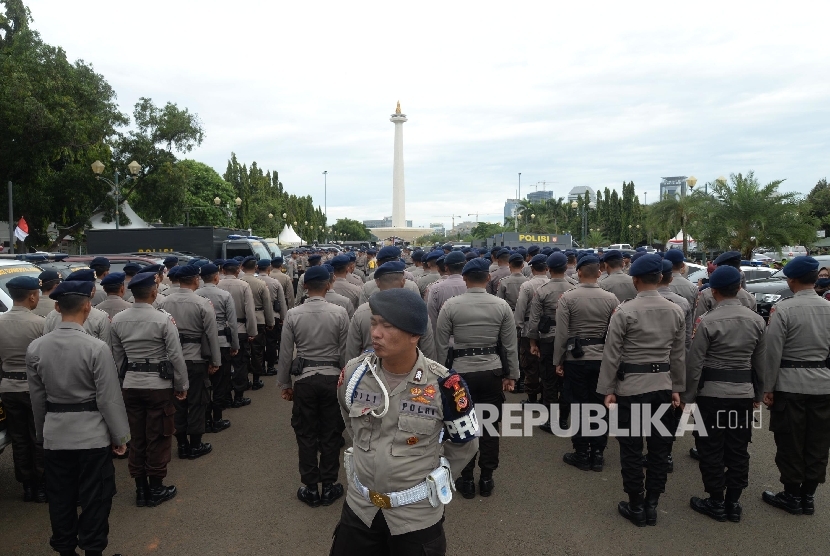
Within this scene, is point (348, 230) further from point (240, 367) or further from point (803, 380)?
point (803, 380)

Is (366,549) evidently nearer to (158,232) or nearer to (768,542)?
(768,542)

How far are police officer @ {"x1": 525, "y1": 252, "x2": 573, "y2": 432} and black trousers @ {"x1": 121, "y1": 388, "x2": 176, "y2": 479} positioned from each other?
164 inches

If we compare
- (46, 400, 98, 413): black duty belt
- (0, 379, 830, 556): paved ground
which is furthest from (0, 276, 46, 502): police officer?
(46, 400, 98, 413): black duty belt

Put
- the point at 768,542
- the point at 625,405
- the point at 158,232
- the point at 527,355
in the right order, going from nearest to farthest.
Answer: the point at 768,542
the point at 625,405
the point at 527,355
the point at 158,232

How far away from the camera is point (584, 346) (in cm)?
577

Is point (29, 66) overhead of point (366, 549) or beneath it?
overhead

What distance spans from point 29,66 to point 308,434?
22.6 meters

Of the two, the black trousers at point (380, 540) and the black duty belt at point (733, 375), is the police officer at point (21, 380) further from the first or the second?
the black duty belt at point (733, 375)

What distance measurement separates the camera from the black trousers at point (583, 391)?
5734 millimetres

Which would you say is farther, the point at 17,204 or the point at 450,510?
the point at 17,204

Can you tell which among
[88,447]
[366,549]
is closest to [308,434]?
[88,447]

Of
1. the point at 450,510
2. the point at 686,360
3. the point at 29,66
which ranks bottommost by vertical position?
the point at 450,510

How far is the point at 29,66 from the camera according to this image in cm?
2077

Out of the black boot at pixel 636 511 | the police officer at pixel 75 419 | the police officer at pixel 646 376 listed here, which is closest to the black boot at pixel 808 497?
the police officer at pixel 646 376
